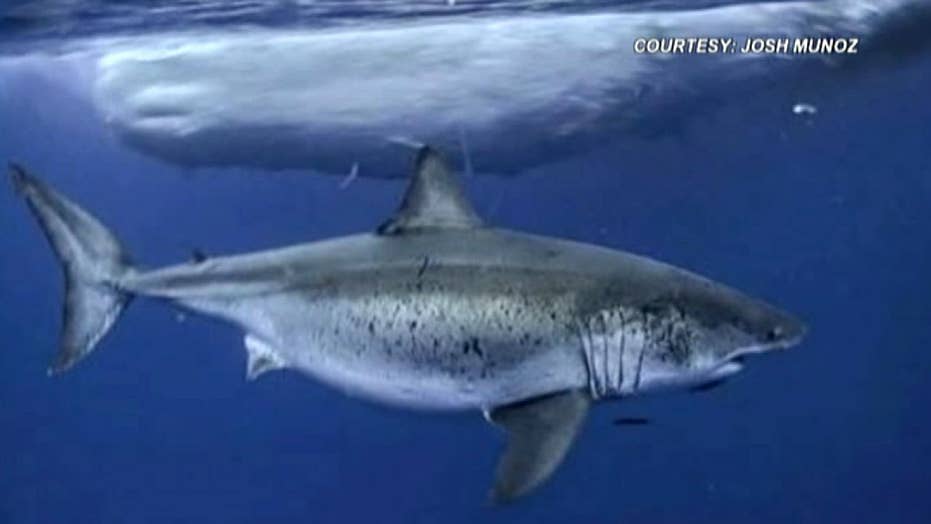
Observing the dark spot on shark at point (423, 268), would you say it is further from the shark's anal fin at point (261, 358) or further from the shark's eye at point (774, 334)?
the shark's eye at point (774, 334)

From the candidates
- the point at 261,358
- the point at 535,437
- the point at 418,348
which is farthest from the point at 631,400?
the point at 261,358

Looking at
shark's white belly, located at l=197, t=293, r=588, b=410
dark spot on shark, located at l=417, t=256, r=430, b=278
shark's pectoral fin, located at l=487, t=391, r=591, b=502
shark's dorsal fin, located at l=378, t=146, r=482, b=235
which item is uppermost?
shark's dorsal fin, located at l=378, t=146, r=482, b=235

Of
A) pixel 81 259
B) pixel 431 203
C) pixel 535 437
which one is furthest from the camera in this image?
pixel 81 259

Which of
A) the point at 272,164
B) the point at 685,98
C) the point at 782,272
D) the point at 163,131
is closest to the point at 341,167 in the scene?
the point at 272,164

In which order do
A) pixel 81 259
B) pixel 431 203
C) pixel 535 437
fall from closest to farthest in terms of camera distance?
pixel 535 437 → pixel 431 203 → pixel 81 259

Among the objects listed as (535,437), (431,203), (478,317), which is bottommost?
(535,437)

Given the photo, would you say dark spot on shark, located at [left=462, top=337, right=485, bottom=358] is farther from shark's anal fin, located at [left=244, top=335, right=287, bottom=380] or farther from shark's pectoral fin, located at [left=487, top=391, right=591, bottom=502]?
shark's anal fin, located at [left=244, top=335, right=287, bottom=380]

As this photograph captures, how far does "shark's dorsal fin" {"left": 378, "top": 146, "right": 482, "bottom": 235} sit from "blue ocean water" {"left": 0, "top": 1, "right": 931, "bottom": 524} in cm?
6

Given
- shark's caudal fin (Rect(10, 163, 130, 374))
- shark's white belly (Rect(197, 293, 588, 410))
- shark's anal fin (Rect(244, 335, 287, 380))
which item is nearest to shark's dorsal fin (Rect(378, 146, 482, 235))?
shark's white belly (Rect(197, 293, 588, 410))

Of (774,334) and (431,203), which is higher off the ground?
(431,203)

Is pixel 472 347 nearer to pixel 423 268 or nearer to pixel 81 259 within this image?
pixel 423 268

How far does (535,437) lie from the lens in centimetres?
207

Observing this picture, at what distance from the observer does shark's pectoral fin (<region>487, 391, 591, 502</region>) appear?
80.4 inches

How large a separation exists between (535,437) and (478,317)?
0.18m
